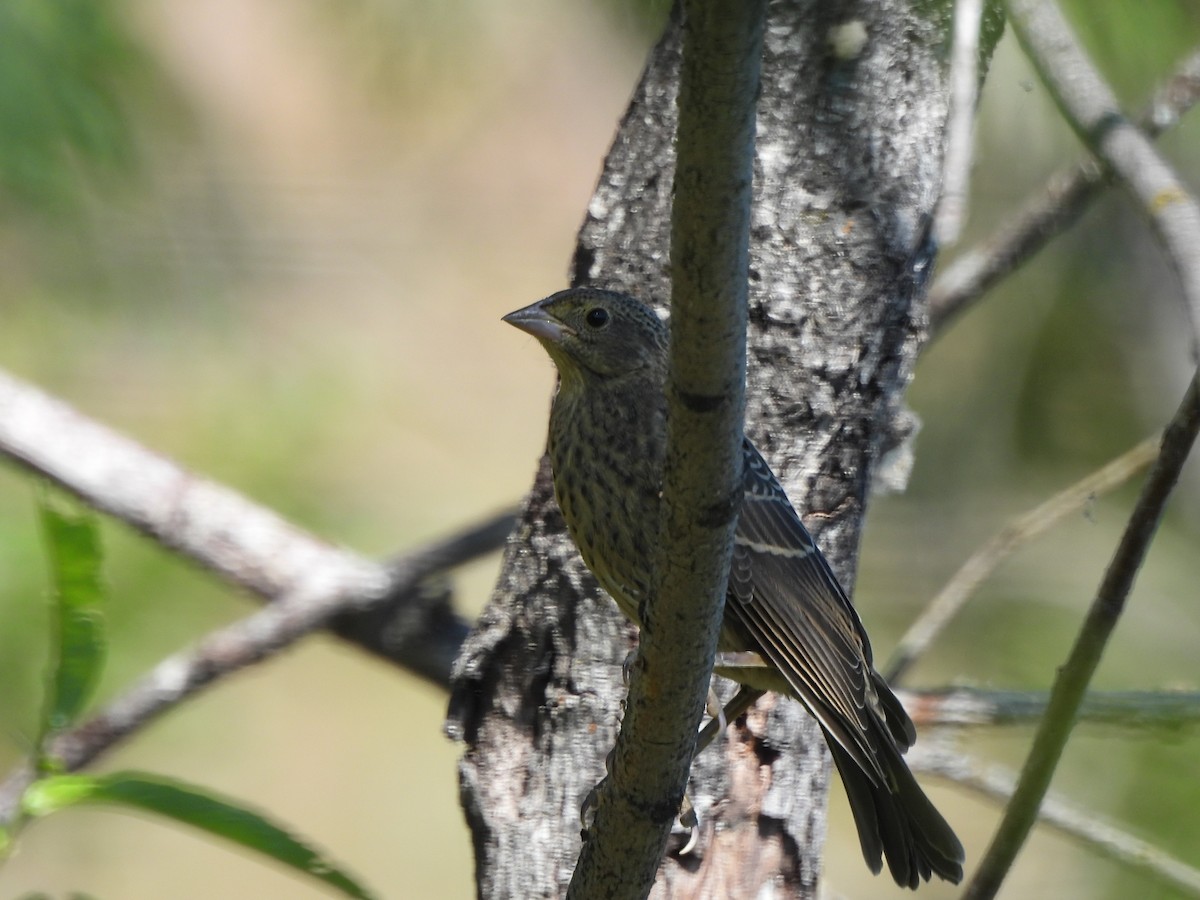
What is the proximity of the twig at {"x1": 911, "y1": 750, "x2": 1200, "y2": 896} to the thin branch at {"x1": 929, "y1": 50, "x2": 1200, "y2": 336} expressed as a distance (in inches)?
37.6

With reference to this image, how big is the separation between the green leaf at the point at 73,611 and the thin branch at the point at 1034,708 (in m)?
1.54

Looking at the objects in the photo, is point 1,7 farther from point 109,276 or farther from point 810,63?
point 810,63

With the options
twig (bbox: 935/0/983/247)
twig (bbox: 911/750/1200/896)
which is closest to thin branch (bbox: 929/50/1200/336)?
twig (bbox: 935/0/983/247)

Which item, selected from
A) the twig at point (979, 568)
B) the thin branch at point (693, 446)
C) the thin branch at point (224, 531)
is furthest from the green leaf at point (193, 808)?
the twig at point (979, 568)

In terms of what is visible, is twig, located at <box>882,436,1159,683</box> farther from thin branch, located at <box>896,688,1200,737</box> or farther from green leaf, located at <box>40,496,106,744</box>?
green leaf, located at <box>40,496,106,744</box>

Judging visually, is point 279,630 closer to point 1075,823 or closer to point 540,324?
point 540,324

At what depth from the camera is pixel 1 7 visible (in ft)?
9.37

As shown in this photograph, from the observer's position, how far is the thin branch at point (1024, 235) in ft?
8.92

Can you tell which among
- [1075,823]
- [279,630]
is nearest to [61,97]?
[279,630]

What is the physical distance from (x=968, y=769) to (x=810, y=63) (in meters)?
1.42

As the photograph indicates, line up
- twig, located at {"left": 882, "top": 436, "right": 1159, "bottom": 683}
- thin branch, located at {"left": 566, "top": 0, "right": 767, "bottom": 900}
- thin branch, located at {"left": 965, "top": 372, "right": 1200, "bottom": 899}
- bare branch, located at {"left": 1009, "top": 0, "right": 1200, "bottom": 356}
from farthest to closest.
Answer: twig, located at {"left": 882, "top": 436, "right": 1159, "bottom": 683} < bare branch, located at {"left": 1009, "top": 0, "right": 1200, "bottom": 356} < thin branch, located at {"left": 965, "top": 372, "right": 1200, "bottom": 899} < thin branch, located at {"left": 566, "top": 0, "right": 767, "bottom": 900}

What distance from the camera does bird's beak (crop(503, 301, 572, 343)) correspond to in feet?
7.72

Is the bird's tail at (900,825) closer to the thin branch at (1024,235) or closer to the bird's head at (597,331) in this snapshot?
the bird's head at (597,331)

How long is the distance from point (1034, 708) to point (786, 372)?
818 millimetres
